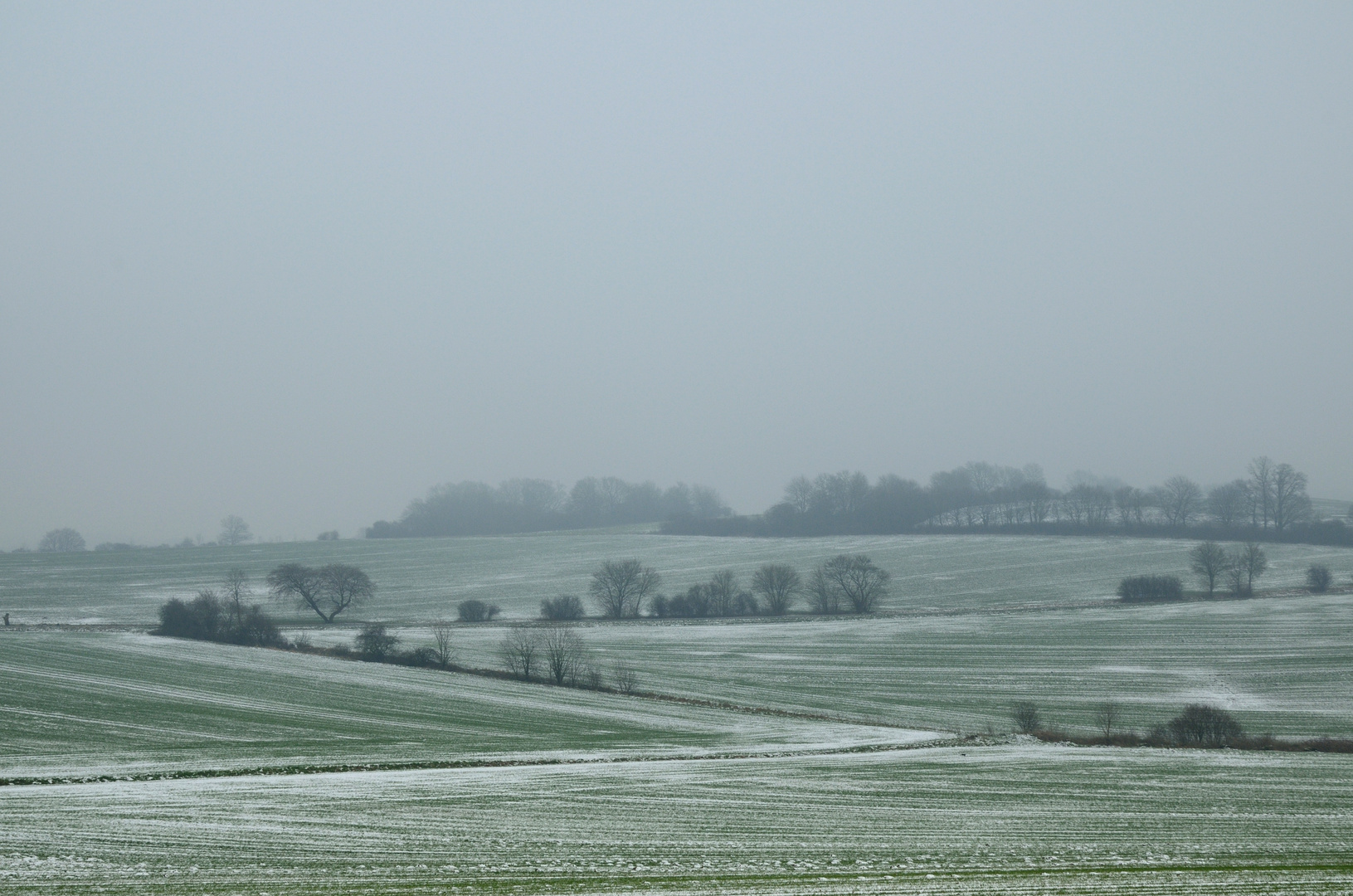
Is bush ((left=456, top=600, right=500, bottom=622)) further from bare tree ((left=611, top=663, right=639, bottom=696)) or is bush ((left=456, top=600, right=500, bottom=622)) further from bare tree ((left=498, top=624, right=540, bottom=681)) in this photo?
bare tree ((left=611, top=663, right=639, bottom=696))

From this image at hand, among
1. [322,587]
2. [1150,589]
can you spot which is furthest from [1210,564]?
[322,587]

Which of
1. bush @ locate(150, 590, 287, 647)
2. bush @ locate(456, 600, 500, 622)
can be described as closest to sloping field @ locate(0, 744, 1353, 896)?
bush @ locate(150, 590, 287, 647)

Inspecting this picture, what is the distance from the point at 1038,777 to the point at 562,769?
12477 millimetres

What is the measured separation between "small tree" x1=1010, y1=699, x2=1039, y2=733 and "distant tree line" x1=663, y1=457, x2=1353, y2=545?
2994 inches

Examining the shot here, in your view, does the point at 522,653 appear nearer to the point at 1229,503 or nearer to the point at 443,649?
the point at 443,649

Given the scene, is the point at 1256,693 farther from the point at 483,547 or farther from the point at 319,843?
the point at 483,547

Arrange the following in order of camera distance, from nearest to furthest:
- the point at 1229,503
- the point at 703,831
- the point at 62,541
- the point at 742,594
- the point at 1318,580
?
the point at 703,831 → the point at 1318,580 → the point at 742,594 → the point at 1229,503 → the point at 62,541

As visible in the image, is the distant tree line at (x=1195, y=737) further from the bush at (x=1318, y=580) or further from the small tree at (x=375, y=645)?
the bush at (x=1318, y=580)

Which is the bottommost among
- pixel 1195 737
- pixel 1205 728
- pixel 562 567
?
pixel 1195 737

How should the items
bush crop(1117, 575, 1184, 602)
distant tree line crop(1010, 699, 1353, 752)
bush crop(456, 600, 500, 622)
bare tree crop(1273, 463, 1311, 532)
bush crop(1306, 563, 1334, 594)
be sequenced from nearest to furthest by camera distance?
distant tree line crop(1010, 699, 1353, 752), bush crop(456, 600, 500, 622), bush crop(1117, 575, 1184, 602), bush crop(1306, 563, 1334, 594), bare tree crop(1273, 463, 1311, 532)

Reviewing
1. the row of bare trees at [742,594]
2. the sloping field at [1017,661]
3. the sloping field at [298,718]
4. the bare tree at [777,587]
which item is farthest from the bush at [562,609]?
the sloping field at [298,718]

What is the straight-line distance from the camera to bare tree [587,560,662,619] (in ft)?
262

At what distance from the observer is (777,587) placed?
81750 millimetres

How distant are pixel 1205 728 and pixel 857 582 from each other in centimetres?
4493
